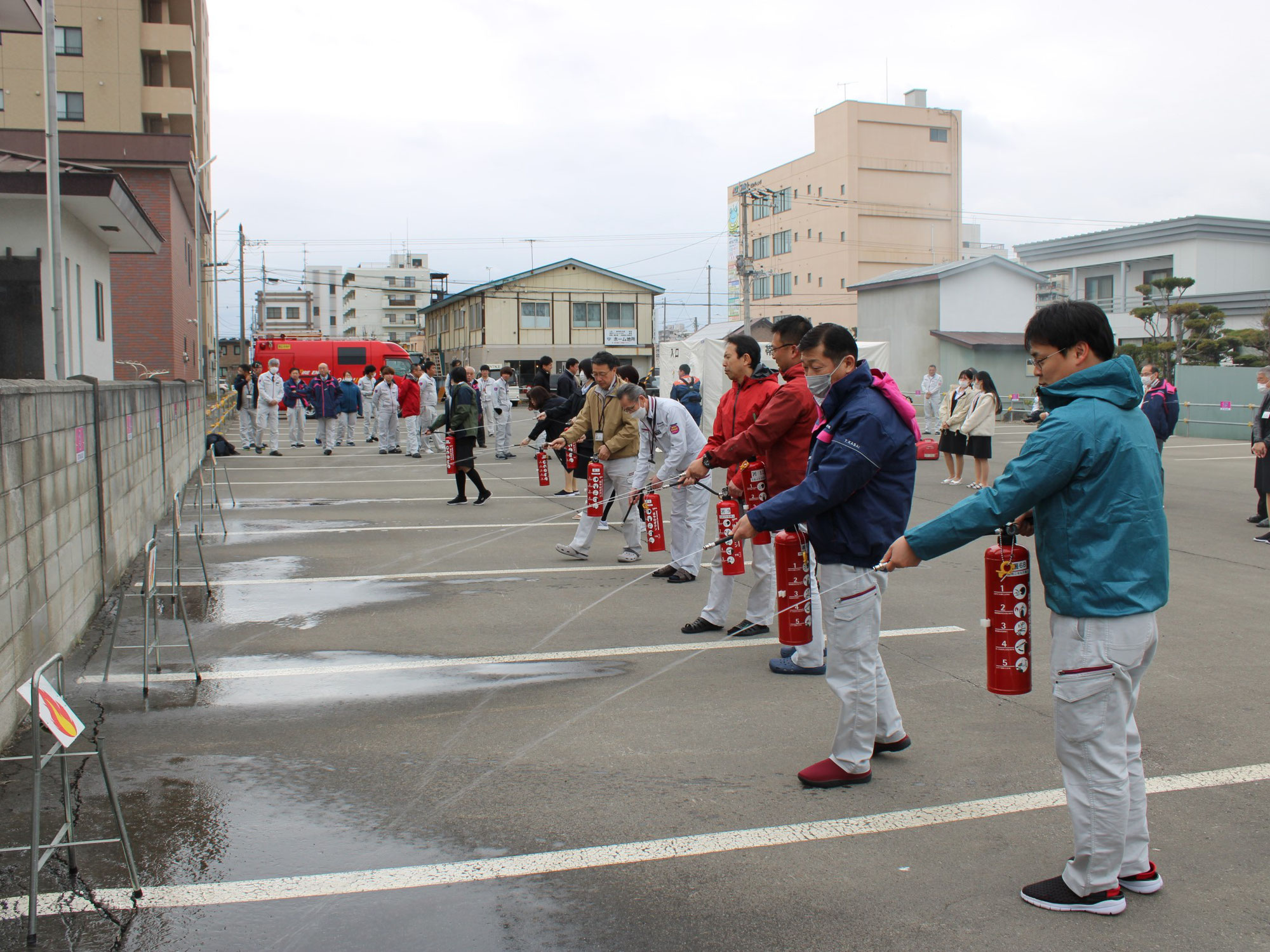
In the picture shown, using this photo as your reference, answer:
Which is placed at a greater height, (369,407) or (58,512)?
(369,407)

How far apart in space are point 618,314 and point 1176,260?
29126mm

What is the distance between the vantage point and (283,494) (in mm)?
16031

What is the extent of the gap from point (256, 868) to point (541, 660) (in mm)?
2962

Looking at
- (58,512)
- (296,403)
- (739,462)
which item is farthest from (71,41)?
(739,462)

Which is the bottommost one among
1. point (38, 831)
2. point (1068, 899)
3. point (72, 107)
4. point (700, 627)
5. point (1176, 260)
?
point (1068, 899)

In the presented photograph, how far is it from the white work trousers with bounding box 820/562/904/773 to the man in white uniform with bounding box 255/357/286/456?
66.5 feet

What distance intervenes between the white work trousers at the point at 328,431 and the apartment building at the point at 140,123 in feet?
24.7

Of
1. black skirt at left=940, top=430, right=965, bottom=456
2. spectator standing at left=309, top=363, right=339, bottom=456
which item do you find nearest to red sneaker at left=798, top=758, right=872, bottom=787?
black skirt at left=940, top=430, right=965, bottom=456

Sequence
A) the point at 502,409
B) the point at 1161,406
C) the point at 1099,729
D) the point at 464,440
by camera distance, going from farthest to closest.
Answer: the point at 502,409
the point at 464,440
the point at 1161,406
the point at 1099,729

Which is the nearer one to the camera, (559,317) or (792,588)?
(792,588)

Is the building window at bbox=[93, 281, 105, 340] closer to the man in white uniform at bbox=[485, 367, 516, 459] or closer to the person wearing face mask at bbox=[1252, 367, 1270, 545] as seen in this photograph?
the man in white uniform at bbox=[485, 367, 516, 459]

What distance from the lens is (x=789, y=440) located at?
6305mm

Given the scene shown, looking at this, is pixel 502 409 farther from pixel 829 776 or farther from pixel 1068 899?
Answer: pixel 1068 899

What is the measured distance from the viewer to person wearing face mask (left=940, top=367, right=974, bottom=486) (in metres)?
15.9
